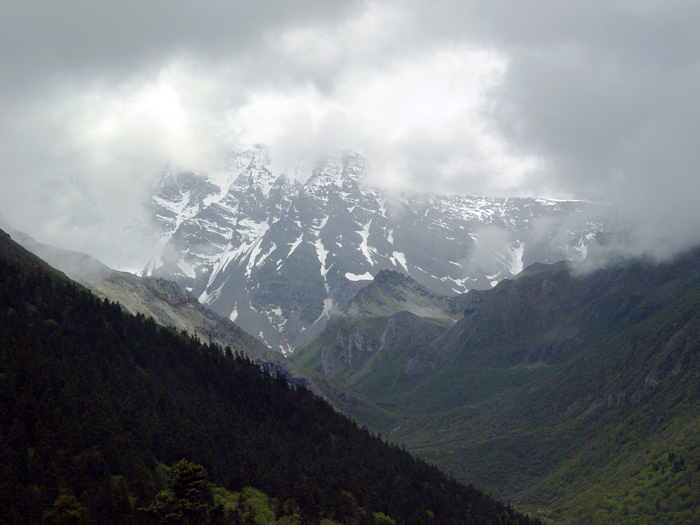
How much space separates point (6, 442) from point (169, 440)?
126 feet

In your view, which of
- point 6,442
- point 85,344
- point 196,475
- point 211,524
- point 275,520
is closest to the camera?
point 196,475

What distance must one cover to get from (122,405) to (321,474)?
54467mm

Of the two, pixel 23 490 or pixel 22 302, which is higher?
pixel 22 302

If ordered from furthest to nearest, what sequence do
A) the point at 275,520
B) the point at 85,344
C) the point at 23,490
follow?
the point at 85,344 < the point at 275,520 < the point at 23,490

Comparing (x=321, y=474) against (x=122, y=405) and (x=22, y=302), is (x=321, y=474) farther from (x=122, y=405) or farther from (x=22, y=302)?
(x=22, y=302)

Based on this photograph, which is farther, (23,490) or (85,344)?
(85,344)

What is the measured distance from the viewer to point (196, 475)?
354 feet

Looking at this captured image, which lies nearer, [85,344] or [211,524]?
[211,524]

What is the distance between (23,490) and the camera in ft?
403

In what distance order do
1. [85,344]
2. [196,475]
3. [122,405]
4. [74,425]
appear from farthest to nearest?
[85,344] < [122,405] < [74,425] < [196,475]

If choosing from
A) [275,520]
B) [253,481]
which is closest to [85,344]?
[253,481]

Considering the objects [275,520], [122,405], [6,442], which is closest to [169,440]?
[122,405]

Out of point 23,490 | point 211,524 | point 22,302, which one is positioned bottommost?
point 23,490

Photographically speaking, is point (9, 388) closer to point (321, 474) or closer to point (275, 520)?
point (275, 520)
